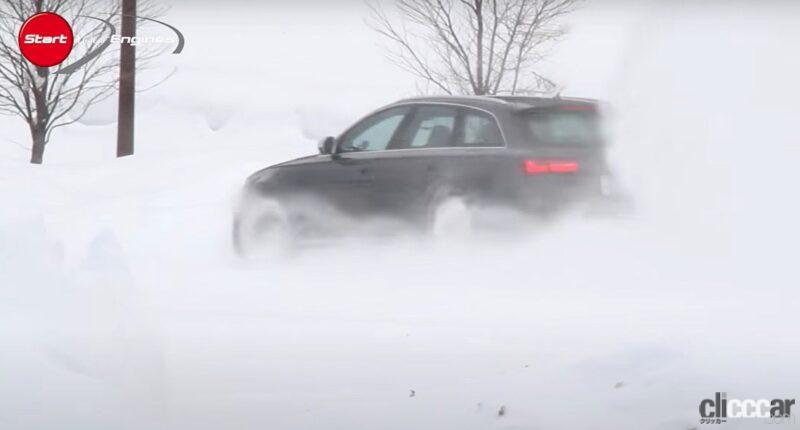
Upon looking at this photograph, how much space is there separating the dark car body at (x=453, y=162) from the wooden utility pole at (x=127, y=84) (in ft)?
1.72

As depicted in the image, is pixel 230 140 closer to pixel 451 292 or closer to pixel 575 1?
pixel 451 292

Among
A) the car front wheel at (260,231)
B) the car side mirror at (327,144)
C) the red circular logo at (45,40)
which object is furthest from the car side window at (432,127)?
the red circular logo at (45,40)

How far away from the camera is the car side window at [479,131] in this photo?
404 centimetres

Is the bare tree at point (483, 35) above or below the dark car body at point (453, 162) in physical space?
above

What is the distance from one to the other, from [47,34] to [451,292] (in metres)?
1.91

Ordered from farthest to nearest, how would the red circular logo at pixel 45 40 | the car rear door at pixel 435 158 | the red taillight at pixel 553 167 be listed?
the red circular logo at pixel 45 40, the car rear door at pixel 435 158, the red taillight at pixel 553 167

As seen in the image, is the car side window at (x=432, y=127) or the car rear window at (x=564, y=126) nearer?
the car rear window at (x=564, y=126)

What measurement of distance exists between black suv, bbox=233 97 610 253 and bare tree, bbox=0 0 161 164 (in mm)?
731

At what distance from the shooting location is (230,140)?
4262 millimetres

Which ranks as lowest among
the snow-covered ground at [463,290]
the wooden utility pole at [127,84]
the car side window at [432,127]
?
the snow-covered ground at [463,290]

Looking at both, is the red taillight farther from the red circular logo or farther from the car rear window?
the red circular logo

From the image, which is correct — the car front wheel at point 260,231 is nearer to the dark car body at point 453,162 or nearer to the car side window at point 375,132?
the dark car body at point 453,162

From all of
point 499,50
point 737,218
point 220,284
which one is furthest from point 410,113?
point 737,218

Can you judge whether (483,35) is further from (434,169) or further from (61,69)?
(61,69)
